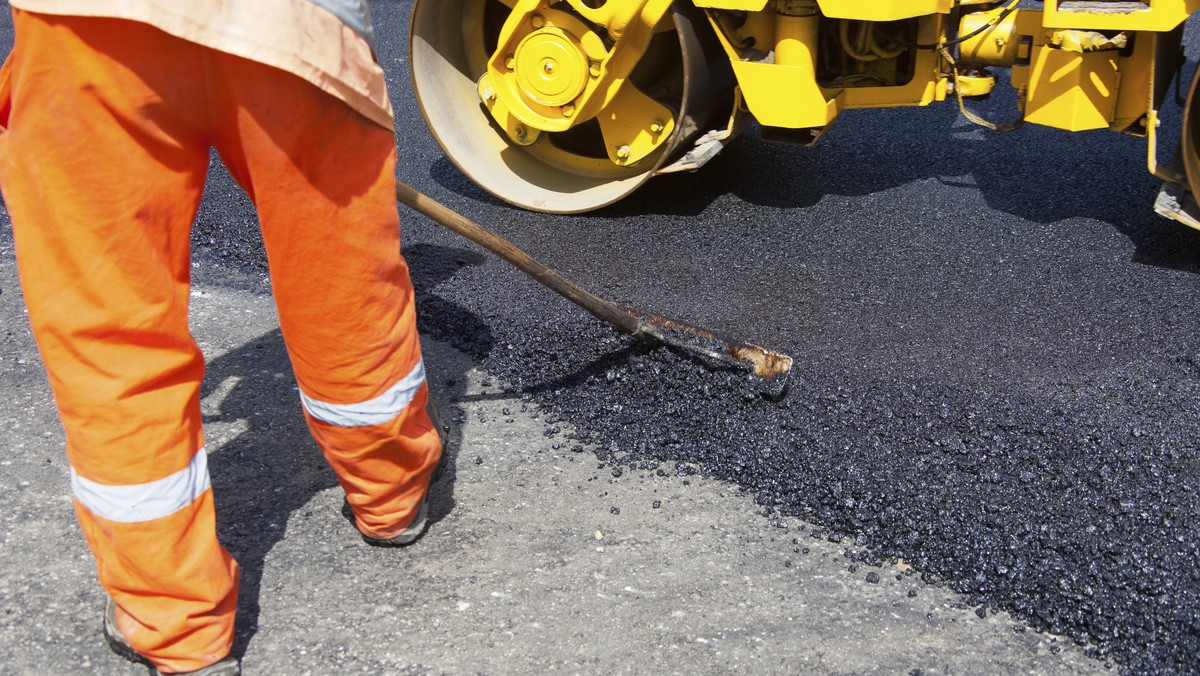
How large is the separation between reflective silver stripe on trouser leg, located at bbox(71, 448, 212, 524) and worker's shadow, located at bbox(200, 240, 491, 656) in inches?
17.2

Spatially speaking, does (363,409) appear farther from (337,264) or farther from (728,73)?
(728,73)

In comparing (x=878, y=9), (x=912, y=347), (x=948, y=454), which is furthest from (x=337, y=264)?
(x=878, y=9)

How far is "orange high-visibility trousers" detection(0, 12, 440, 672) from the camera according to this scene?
4.74 ft

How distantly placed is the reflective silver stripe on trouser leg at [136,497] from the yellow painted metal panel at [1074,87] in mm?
2893

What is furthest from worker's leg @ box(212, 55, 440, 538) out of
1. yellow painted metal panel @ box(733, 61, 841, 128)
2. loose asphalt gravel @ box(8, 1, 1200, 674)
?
yellow painted metal panel @ box(733, 61, 841, 128)

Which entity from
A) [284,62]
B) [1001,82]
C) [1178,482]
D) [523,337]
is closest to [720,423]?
[523,337]

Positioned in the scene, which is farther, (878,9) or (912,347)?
(878,9)

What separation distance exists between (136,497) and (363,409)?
17.1 inches

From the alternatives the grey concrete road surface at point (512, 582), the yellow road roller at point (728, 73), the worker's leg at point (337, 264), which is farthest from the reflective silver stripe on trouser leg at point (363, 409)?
the yellow road roller at point (728, 73)

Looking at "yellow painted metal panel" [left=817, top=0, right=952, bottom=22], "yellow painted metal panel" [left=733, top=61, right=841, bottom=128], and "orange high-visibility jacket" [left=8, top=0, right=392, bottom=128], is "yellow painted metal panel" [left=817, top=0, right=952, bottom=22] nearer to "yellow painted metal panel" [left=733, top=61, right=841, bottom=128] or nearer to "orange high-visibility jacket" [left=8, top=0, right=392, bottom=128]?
"yellow painted metal panel" [left=733, top=61, right=841, bottom=128]

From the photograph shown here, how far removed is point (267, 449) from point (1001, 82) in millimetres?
4373

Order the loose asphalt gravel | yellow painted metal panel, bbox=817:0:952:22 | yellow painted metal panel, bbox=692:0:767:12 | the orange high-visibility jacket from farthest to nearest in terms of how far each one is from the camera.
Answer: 1. yellow painted metal panel, bbox=692:0:767:12
2. yellow painted metal panel, bbox=817:0:952:22
3. the loose asphalt gravel
4. the orange high-visibility jacket

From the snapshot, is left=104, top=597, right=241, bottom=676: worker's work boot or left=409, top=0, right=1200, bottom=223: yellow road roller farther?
left=409, top=0, right=1200, bottom=223: yellow road roller

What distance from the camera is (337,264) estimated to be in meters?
1.71
